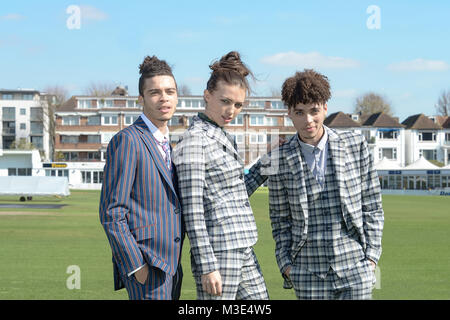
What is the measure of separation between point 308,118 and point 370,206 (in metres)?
0.87

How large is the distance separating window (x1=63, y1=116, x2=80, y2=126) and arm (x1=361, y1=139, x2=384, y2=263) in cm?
8932

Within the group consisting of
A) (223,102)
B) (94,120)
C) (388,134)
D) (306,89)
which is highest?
(94,120)

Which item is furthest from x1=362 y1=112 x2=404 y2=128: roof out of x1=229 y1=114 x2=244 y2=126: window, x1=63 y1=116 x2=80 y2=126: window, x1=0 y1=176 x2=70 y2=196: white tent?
x1=0 y1=176 x2=70 y2=196: white tent

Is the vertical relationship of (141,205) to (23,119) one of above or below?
below

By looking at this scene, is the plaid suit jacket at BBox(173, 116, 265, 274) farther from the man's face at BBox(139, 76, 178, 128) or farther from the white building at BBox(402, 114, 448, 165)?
the white building at BBox(402, 114, 448, 165)

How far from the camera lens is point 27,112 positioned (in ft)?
356

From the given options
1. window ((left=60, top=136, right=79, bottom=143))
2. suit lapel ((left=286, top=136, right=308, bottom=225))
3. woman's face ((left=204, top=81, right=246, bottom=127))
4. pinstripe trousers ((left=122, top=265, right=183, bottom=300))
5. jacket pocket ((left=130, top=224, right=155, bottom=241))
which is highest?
window ((left=60, top=136, right=79, bottom=143))

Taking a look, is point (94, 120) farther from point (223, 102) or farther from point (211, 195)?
point (211, 195)

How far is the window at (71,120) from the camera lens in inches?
3548

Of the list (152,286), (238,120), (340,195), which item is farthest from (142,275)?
(238,120)

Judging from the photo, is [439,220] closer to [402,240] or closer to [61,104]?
[402,240]

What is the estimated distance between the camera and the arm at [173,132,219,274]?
3.78 m

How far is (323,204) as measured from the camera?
4285mm

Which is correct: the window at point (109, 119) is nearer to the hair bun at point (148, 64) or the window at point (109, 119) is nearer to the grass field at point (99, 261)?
the grass field at point (99, 261)
